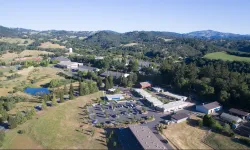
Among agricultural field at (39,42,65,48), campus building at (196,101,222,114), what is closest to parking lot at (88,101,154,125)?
campus building at (196,101,222,114)

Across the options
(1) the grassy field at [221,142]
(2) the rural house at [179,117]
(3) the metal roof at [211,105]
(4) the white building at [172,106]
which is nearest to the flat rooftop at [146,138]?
(2) the rural house at [179,117]

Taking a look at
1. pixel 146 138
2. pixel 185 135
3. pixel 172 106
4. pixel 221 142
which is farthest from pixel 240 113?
pixel 146 138

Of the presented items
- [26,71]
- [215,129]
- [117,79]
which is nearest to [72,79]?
[117,79]

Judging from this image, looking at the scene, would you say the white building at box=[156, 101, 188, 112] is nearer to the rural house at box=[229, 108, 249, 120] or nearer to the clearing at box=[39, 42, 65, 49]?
the rural house at box=[229, 108, 249, 120]

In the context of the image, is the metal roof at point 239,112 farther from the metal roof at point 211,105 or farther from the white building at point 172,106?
the white building at point 172,106

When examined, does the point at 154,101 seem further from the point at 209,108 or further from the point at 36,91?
the point at 36,91

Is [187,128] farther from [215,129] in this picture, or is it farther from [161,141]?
[161,141]
